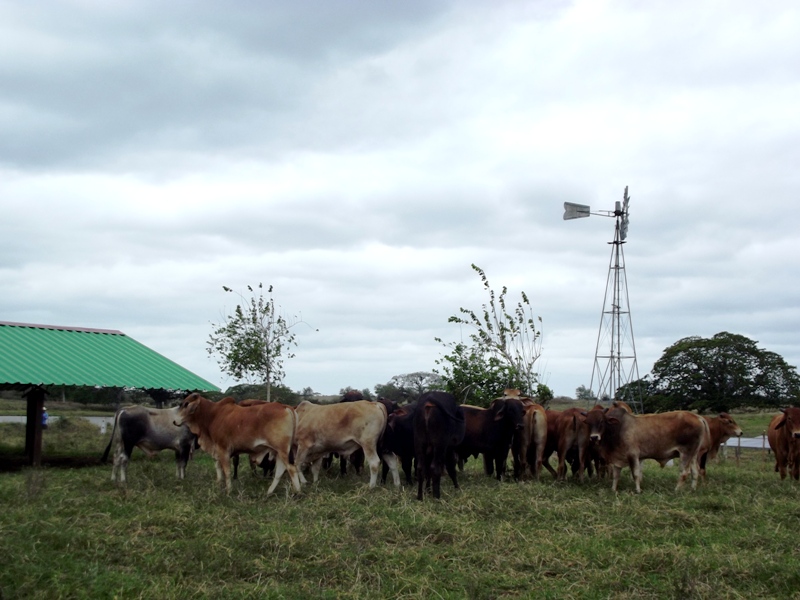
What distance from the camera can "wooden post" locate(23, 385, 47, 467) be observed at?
16.0 meters

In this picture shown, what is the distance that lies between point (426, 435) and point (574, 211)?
51.8 ft

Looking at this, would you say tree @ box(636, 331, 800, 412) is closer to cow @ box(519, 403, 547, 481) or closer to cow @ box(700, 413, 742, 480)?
cow @ box(700, 413, 742, 480)

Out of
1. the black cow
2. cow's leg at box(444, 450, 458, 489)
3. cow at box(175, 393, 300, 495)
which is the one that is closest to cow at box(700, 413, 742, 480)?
the black cow

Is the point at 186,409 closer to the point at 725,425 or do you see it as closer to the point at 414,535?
the point at 414,535

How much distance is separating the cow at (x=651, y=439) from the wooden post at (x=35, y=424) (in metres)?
10.9

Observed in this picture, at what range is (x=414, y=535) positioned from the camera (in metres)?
8.38

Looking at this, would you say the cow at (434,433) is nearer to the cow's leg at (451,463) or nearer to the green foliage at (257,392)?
the cow's leg at (451,463)

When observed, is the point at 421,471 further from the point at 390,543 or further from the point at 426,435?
the point at 390,543

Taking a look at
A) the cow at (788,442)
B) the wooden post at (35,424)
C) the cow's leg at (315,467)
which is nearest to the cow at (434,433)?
the cow's leg at (315,467)

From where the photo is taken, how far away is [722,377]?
36.8 meters

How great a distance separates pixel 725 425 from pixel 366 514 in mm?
8623

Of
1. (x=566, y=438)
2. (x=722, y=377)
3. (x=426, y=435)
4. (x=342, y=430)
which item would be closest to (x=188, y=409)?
(x=342, y=430)

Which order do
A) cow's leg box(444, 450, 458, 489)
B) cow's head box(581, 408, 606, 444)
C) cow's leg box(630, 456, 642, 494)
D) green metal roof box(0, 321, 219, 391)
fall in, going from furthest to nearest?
green metal roof box(0, 321, 219, 391)
cow's head box(581, 408, 606, 444)
cow's leg box(444, 450, 458, 489)
cow's leg box(630, 456, 642, 494)

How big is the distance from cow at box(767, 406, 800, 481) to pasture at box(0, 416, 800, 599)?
284cm
